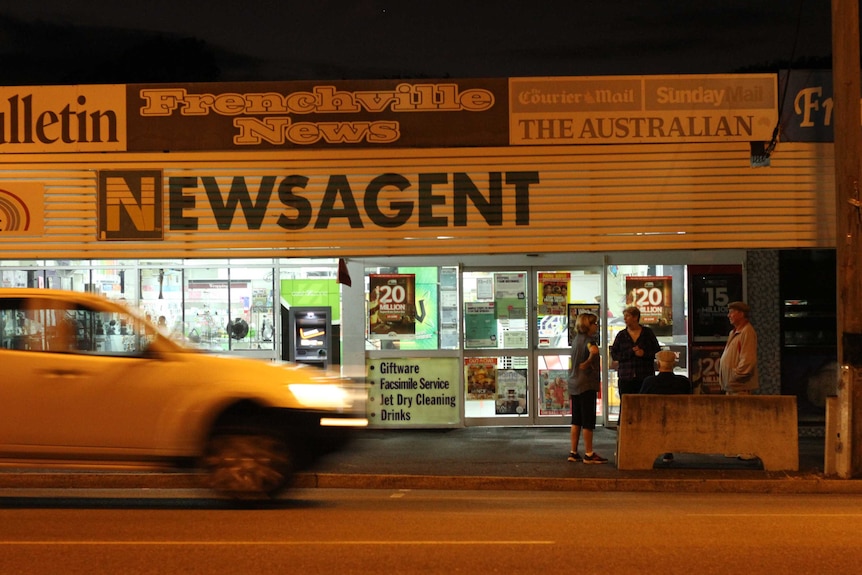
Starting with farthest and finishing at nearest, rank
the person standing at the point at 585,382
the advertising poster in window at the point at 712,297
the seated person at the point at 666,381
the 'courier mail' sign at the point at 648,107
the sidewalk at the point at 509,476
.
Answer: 1. the advertising poster in window at the point at 712,297
2. the 'courier mail' sign at the point at 648,107
3. the person standing at the point at 585,382
4. the seated person at the point at 666,381
5. the sidewalk at the point at 509,476

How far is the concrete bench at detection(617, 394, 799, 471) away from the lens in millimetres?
11359

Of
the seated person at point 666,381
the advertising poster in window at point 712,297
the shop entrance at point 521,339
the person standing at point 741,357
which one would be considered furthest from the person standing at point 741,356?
the shop entrance at point 521,339

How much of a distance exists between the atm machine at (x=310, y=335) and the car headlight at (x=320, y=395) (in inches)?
251

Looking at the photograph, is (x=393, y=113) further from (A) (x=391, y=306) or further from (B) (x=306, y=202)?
(A) (x=391, y=306)

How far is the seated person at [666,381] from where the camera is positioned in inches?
461

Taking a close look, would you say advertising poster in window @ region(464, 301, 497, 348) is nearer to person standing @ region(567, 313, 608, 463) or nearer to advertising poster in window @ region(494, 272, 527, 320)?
advertising poster in window @ region(494, 272, 527, 320)

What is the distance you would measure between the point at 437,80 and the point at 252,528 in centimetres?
810

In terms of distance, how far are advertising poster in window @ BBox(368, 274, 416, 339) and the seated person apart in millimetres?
4270

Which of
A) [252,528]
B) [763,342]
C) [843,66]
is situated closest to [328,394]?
[252,528]

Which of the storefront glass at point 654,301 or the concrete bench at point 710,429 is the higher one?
the storefront glass at point 654,301

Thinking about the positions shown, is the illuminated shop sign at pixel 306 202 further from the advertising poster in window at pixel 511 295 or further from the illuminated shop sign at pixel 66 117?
the advertising poster in window at pixel 511 295

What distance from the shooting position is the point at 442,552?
6926mm

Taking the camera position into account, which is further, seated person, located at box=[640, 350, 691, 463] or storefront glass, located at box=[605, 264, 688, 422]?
storefront glass, located at box=[605, 264, 688, 422]

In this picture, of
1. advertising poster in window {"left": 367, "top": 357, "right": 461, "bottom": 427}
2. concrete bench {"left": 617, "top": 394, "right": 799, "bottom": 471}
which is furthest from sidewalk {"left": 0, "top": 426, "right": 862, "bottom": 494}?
advertising poster in window {"left": 367, "top": 357, "right": 461, "bottom": 427}
